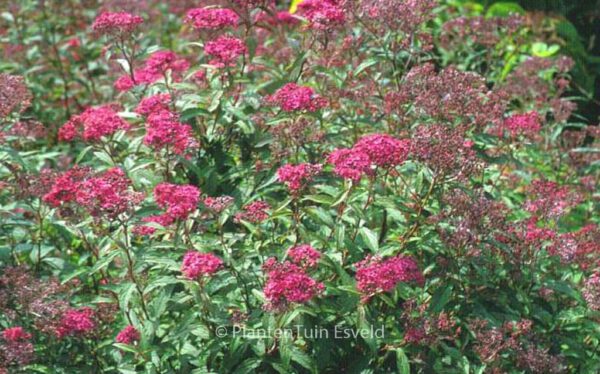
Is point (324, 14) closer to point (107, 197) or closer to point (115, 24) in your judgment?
point (115, 24)

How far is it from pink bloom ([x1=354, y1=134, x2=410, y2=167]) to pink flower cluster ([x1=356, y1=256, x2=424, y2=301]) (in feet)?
1.31

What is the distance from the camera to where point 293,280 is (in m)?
3.32

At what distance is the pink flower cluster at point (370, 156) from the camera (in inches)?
140

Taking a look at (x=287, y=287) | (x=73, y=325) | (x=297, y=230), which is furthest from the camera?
(x=297, y=230)

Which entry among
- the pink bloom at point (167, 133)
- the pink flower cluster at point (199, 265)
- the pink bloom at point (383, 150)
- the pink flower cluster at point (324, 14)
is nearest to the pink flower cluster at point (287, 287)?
the pink flower cluster at point (199, 265)

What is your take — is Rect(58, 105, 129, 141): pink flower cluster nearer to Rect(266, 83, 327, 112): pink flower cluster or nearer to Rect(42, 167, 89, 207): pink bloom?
Rect(42, 167, 89, 207): pink bloom

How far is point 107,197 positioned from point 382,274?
1147 mm

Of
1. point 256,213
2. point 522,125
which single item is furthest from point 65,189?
point 522,125

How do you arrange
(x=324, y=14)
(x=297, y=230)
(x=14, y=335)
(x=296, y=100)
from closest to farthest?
(x=14, y=335)
(x=297, y=230)
(x=296, y=100)
(x=324, y=14)

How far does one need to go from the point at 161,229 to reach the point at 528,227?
173cm

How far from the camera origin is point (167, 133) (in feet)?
12.3

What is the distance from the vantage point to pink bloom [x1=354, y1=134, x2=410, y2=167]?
3.56 metres

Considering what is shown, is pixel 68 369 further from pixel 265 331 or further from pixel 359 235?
pixel 359 235

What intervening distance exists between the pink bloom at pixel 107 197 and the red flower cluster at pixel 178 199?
0.13m
